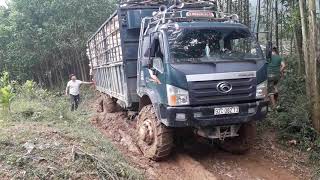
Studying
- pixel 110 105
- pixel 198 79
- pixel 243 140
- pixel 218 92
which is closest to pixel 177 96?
pixel 198 79

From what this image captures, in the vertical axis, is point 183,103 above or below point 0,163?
above

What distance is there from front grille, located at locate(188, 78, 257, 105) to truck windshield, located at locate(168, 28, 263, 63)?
1.44ft

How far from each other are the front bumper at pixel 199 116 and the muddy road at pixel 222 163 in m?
0.78

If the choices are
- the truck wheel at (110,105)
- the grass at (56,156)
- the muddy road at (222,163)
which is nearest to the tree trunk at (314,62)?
the muddy road at (222,163)

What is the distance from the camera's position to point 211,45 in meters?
6.65

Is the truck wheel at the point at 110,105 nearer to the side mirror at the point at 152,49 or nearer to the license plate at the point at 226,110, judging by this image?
the side mirror at the point at 152,49

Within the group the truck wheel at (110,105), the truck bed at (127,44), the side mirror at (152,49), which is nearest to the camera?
the side mirror at (152,49)

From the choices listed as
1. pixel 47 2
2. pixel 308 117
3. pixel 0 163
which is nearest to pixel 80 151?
pixel 0 163

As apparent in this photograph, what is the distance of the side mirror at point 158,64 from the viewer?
21.2 ft

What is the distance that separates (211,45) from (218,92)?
0.92m

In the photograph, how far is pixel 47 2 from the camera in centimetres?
2191

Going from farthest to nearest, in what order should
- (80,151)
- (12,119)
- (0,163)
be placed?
(12,119)
(80,151)
(0,163)

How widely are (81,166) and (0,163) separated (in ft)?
3.39

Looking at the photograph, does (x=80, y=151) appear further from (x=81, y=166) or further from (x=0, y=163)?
(x=0, y=163)
